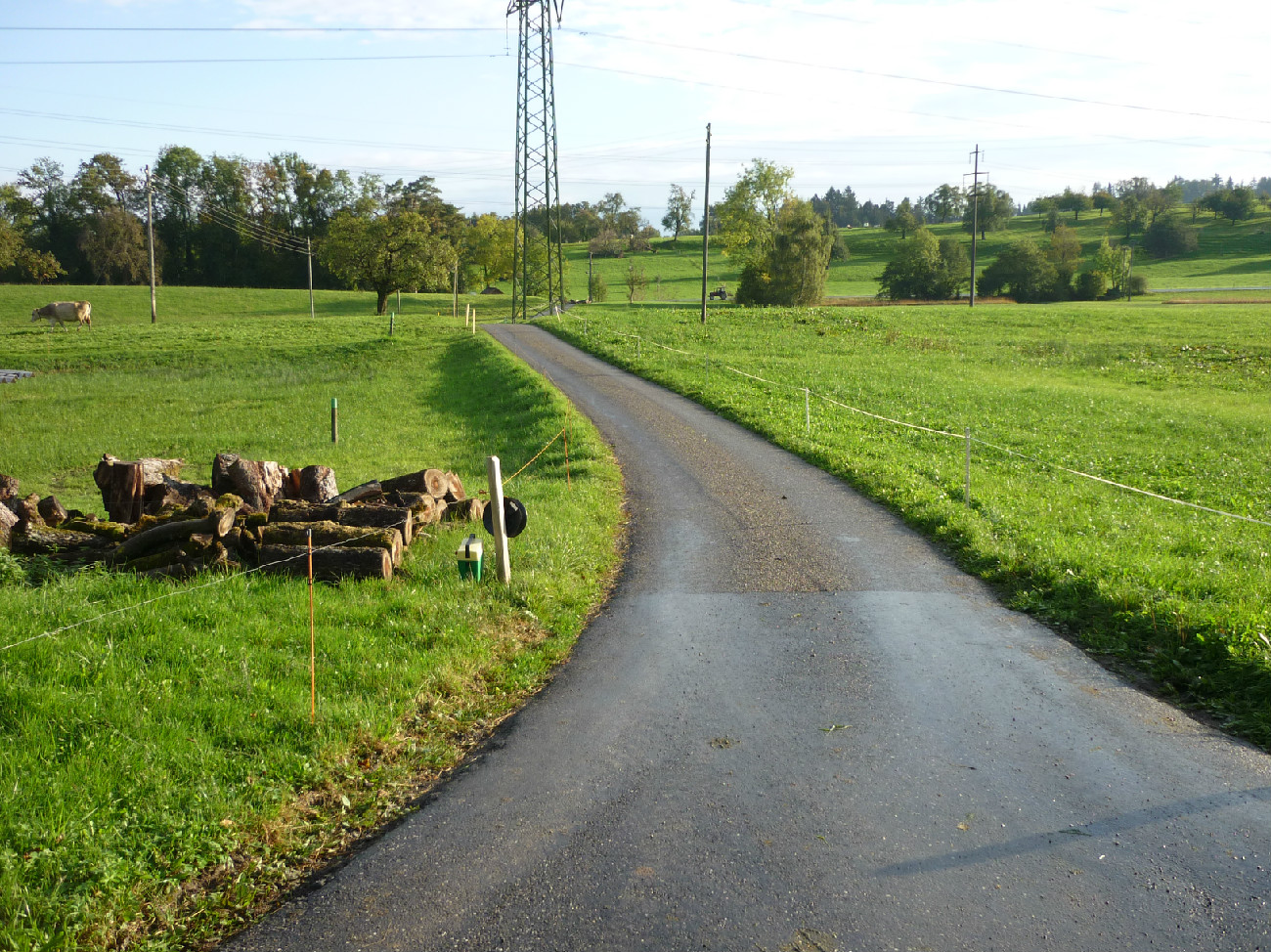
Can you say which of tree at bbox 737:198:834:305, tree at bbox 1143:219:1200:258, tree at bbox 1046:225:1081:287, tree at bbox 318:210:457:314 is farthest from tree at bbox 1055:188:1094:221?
tree at bbox 318:210:457:314

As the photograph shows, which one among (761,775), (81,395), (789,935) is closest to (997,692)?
(761,775)

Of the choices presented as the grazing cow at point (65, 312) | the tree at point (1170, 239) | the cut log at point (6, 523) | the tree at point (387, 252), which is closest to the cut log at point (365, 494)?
the cut log at point (6, 523)

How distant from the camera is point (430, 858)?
4910 mm

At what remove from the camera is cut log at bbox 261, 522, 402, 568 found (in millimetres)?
9055

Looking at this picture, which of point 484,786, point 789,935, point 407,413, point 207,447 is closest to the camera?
point 789,935

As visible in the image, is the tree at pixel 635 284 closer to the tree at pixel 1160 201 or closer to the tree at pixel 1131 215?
the tree at pixel 1160 201

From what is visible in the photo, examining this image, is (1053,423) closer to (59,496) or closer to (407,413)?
(407,413)

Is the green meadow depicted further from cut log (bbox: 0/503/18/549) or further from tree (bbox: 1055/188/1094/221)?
cut log (bbox: 0/503/18/549)

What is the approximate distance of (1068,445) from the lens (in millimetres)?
19812

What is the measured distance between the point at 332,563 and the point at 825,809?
5.60 meters

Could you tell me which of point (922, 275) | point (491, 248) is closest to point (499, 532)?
point (922, 275)

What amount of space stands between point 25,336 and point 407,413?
3231 centimetres

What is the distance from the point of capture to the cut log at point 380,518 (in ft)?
32.4

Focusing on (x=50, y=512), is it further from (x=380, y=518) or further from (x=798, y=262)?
(x=798, y=262)
